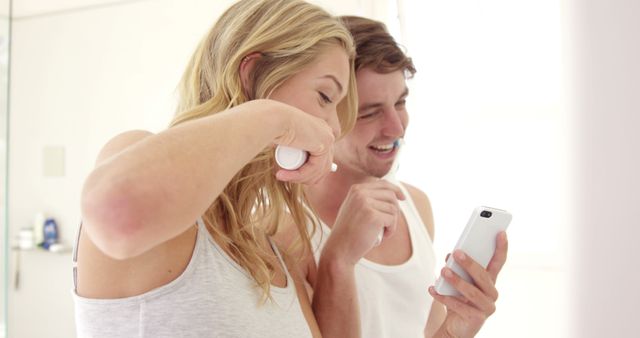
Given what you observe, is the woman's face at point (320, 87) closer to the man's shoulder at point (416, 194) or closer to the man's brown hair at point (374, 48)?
the man's brown hair at point (374, 48)

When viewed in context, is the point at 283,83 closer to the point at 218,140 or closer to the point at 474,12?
the point at 218,140

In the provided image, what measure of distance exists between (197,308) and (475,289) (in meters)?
0.36

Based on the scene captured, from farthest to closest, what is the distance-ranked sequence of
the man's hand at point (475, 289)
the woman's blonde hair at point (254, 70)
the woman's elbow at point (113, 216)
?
the man's hand at point (475, 289) → the woman's blonde hair at point (254, 70) → the woman's elbow at point (113, 216)

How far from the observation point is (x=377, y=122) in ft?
2.71

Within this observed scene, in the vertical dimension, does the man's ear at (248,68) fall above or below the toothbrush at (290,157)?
above

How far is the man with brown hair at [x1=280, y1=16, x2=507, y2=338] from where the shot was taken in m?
0.71

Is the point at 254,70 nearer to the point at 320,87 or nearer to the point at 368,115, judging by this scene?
the point at 320,87

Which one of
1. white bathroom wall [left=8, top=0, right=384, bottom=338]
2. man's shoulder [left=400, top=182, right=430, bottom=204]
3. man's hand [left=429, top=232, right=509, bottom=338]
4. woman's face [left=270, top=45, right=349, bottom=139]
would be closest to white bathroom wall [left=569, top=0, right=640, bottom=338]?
man's hand [left=429, top=232, right=509, bottom=338]

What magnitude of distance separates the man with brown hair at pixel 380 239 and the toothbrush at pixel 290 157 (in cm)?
25

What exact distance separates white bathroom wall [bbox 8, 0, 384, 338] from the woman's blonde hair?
0.60 meters

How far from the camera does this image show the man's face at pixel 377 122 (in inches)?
31.6

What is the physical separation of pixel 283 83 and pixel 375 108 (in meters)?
0.27

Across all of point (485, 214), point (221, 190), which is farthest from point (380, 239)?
point (221, 190)

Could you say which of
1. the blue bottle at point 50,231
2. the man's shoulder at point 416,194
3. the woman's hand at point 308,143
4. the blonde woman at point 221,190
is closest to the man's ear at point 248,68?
the blonde woman at point 221,190
